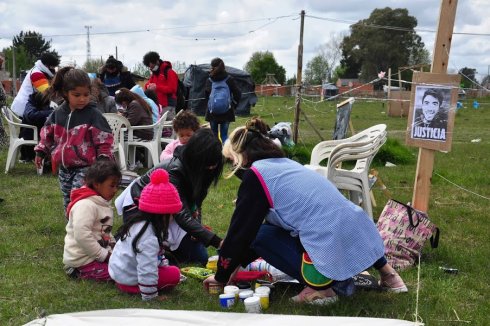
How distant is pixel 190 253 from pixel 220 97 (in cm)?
529

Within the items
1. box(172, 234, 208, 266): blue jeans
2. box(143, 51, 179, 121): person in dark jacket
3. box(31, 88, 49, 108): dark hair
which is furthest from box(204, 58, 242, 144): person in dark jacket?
box(172, 234, 208, 266): blue jeans

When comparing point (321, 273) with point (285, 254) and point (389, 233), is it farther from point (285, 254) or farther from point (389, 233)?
point (389, 233)

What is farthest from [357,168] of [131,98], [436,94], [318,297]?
[131,98]

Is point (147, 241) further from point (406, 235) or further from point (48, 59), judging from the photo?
point (48, 59)

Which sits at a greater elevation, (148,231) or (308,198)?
(308,198)

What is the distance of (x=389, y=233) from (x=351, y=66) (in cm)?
6076

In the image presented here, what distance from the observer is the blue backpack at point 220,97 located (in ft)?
30.2

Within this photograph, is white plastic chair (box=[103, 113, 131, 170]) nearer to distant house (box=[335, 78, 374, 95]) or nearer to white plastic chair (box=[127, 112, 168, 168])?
white plastic chair (box=[127, 112, 168, 168])

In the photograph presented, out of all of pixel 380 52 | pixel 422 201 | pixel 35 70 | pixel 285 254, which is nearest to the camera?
pixel 285 254

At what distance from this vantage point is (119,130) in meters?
7.70

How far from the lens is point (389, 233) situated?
13.5 feet

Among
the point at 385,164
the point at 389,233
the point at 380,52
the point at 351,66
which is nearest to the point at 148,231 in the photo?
the point at 389,233

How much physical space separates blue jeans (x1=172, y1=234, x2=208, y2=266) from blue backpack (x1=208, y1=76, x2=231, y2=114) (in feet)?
17.2

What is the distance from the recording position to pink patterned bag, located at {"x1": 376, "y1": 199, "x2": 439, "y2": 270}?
4.04 m
